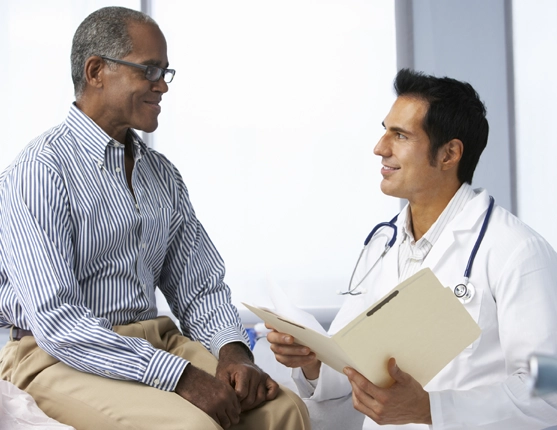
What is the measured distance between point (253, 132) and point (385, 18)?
0.98m

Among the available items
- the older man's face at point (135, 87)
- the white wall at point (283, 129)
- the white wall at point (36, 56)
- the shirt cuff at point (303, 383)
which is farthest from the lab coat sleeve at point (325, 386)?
the white wall at point (36, 56)

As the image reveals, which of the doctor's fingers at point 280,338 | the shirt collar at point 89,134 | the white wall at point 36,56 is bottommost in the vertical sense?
the doctor's fingers at point 280,338

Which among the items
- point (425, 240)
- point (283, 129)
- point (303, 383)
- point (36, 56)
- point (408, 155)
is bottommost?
point (303, 383)

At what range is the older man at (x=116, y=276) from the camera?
1504mm

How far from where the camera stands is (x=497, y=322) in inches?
65.2

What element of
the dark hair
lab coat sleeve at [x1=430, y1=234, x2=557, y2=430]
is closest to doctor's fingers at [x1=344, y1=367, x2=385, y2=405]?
lab coat sleeve at [x1=430, y1=234, x2=557, y2=430]

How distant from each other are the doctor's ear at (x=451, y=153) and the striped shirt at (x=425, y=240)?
0.25 ft

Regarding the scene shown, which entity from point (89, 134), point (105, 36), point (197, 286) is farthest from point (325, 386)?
point (105, 36)

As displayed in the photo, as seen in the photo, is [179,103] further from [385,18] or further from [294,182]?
[385,18]

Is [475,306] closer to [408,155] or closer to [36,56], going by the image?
[408,155]

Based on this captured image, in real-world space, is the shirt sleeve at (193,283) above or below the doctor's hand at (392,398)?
above

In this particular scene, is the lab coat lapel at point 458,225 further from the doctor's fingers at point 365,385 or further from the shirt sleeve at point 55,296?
the shirt sleeve at point 55,296

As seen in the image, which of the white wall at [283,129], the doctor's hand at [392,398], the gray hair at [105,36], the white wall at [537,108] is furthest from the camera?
the white wall at [283,129]

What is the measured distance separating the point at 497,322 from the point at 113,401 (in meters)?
0.91
